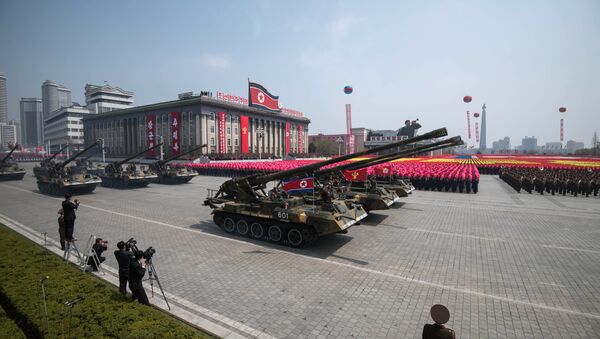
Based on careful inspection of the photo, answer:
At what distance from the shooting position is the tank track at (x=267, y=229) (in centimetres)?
1023

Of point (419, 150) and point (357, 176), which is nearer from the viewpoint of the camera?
point (419, 150)

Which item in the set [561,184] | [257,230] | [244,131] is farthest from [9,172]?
[561,184]

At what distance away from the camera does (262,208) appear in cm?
1105

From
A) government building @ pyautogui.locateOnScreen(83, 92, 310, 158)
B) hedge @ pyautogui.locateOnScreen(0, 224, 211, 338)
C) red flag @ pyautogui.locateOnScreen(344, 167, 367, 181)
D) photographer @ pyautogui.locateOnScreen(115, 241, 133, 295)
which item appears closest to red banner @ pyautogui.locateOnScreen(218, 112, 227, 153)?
government building @ pyautogui.locateOnScreen(83, 92, 310, 158)

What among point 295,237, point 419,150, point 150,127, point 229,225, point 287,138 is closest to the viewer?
point 419,150

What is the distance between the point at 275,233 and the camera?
10.9m

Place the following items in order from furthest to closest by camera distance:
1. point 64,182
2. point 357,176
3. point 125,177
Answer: point 125,177 → point 64,182 → point 357,176

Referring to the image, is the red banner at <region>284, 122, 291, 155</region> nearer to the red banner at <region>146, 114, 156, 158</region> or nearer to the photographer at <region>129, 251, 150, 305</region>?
the red banner at <region>146, 114, 156, 158</region>

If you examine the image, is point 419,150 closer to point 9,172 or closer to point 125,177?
point 125,177

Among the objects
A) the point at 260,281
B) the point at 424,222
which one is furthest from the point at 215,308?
the point at 424,222

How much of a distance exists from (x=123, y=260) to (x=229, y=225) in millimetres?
5917

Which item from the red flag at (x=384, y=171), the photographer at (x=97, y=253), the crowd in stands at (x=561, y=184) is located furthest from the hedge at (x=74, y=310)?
the crowd in stands at (x=561, y=184)

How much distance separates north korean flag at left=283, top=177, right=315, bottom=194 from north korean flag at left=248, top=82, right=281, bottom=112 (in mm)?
59271

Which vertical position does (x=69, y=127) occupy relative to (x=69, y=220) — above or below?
above
